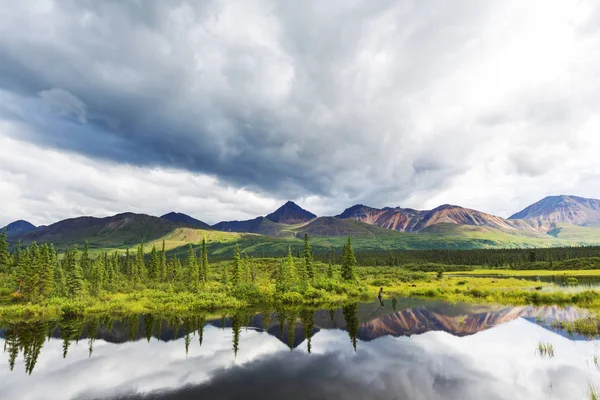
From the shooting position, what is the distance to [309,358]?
1249 inches

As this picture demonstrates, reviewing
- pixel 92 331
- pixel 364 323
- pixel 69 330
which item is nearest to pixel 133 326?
pixel 92 331

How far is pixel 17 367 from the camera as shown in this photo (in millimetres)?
30547

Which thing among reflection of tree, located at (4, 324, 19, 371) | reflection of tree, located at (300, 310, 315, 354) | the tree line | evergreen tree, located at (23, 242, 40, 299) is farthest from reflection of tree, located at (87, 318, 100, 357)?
evergreen tree, located at (23, 242, 40, 299)

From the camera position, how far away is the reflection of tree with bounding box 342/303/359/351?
135ft

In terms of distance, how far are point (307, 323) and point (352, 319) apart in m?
7.96

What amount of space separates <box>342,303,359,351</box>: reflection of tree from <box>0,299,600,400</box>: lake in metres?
0.40

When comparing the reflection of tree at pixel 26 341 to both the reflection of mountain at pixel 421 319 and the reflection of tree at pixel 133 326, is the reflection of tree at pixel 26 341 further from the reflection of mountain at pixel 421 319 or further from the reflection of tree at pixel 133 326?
the reflection of mountain at pixel 421 319

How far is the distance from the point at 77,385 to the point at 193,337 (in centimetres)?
1586

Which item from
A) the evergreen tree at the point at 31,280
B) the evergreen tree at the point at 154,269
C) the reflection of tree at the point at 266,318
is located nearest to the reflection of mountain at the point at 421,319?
the reflection of tree at the point at 266,318

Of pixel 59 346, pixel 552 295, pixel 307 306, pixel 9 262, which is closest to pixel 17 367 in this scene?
pixel 59 346

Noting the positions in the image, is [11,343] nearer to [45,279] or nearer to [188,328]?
[188,328]

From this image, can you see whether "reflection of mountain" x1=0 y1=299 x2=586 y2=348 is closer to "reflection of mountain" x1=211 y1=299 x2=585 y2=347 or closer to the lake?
"reflection of mountain" x1=211 y1=299 x2=585 y2=347

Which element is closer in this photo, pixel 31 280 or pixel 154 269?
pixel 31 280

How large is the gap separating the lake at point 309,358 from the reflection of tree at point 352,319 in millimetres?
404
